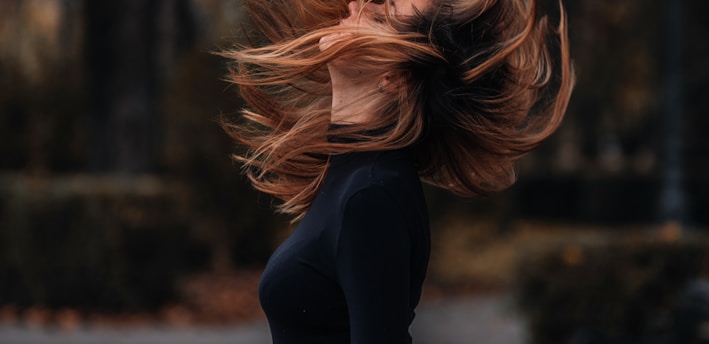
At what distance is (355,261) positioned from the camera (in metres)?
1.73

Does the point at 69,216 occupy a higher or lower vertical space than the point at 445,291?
higher

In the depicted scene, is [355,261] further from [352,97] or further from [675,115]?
[675,115]

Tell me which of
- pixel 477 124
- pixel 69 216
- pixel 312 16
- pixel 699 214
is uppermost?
pixel 312 16

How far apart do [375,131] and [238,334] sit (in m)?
7.30

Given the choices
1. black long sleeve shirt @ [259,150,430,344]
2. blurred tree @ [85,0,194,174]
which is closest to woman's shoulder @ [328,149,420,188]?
black long sleeve shirt @ [259,150,430,344]

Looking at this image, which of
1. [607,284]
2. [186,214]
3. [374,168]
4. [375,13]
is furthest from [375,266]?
[186,214]

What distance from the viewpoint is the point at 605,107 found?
23.6m

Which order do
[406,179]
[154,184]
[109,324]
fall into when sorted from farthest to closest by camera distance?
1. [154,184]
2. [109,324]
3. [406,179]

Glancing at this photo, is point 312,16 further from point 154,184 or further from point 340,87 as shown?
point 154,184

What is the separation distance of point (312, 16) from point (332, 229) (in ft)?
1.97

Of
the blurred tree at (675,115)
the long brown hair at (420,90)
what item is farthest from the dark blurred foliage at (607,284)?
the blurred tree at (675,115)

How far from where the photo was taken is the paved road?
8570mm

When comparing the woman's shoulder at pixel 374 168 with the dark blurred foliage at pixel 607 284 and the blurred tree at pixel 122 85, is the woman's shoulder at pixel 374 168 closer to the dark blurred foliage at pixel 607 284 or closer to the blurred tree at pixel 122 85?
the dark blurred foliage at pixel 607 284

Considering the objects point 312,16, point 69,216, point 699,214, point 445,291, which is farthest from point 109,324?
point 699,214
